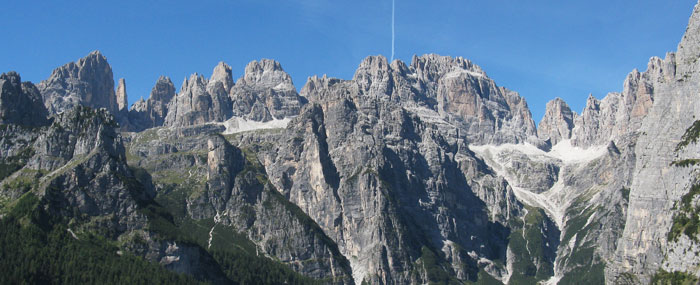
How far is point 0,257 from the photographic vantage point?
198 metres

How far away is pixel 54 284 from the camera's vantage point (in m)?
200

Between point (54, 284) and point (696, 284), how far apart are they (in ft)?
508

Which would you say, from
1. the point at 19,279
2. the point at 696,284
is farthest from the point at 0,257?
the point at 696,284

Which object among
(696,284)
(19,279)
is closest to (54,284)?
(19,279)

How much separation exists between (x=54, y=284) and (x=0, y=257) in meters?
14.2

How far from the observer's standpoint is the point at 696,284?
197375 millimetres

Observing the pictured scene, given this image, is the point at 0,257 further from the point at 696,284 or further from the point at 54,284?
the point at 696,284

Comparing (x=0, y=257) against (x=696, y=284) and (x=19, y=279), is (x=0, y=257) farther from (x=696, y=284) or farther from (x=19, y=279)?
(x=696, y=284)

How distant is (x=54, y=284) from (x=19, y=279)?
1025 cm

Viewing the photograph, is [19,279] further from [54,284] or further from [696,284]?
[696,284]

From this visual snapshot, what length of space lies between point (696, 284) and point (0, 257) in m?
167

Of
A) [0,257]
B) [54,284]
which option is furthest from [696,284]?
[0,257]
